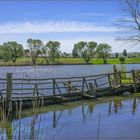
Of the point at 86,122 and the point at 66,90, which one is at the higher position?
the point at 66,90

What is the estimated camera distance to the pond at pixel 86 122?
12266 mm

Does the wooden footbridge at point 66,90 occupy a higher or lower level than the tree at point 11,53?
lower

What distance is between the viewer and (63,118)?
16672mm

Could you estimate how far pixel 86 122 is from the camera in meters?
15.3

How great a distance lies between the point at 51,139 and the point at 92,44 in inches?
4566

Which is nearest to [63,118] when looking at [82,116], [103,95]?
[82,116]

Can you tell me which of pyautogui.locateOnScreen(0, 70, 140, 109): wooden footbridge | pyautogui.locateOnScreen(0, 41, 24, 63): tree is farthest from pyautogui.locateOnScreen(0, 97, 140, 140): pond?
pyautogui.locateOnScreen(0, 41, 24, 63): tree

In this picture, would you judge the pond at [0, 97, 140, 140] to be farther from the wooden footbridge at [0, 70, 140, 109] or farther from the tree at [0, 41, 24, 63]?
the tree at [0, 41, 24, 63]

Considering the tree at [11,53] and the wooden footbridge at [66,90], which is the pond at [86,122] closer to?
the wooden footbridge at [66,90]

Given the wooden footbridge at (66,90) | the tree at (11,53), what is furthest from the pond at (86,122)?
the tree at (11,53)

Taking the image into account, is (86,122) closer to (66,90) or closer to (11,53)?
(11,53)

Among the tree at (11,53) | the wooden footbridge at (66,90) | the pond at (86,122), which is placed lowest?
the pond at (86,122)

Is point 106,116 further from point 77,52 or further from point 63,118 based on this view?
point 77,52

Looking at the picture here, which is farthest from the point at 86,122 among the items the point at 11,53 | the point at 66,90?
the point at 66,90
